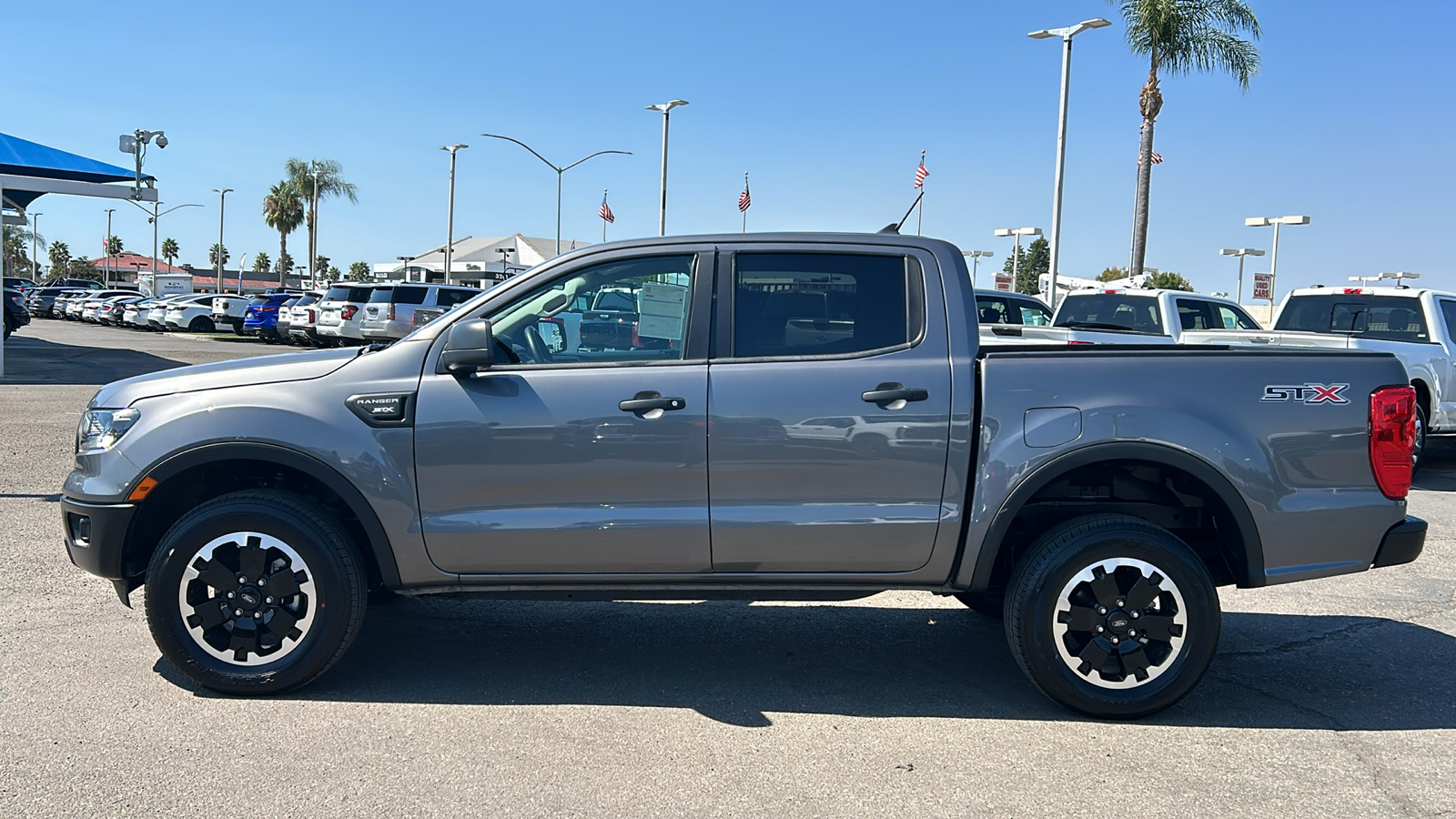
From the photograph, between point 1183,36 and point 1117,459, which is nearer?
point 1117,459

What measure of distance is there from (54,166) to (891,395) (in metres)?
16.6

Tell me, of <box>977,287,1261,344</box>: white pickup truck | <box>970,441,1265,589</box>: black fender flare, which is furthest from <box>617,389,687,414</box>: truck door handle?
<box>977,287,1261,344</box>: white pickup truck

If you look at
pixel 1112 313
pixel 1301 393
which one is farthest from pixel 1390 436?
pixel 1112 313

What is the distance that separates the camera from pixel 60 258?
420ft

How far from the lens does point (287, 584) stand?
14.3 feet

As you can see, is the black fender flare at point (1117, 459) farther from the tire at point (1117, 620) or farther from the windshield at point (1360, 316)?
the windshield at point (1360, 316)

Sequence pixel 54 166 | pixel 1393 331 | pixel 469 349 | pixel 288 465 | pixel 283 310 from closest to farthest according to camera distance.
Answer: pixel 469 349, pixel 288 465, pixel 1393 331, pixel 54 166, pixel 283 310

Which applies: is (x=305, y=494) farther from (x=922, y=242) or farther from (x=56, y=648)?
(x=922, y=242)

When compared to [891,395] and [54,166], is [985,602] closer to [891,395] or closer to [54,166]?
[891,395]

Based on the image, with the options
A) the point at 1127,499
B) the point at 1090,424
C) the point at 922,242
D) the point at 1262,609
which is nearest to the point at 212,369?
the point at 922,242

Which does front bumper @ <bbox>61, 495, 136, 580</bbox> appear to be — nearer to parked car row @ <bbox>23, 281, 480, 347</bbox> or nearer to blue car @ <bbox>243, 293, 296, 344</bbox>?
parked car row @ <bbox>23, 281, 480, 347</bbox>

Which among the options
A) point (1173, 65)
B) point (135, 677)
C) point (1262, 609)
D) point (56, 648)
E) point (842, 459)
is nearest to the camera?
point (842, 459)

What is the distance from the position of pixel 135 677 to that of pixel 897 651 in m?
3.31

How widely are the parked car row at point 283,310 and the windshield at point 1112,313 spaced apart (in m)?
7.84
